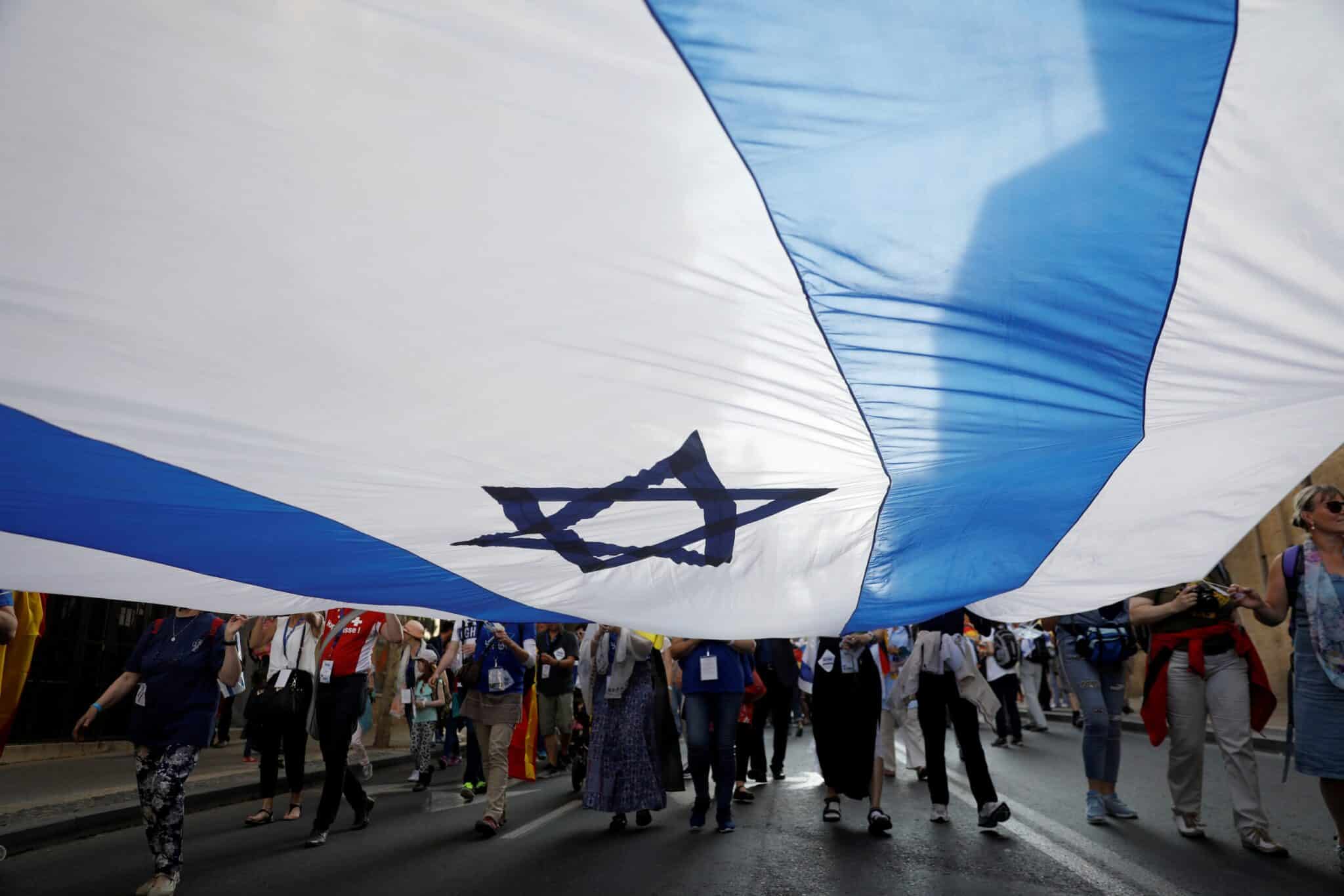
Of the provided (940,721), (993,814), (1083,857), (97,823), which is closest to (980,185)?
(1083,857)

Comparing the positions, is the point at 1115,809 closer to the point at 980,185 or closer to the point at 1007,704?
the point at 980,185

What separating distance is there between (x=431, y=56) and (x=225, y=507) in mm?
2144

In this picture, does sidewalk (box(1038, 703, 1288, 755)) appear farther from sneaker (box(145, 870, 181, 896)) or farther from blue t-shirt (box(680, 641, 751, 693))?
sneaker (box(145, 870, 181, 896))

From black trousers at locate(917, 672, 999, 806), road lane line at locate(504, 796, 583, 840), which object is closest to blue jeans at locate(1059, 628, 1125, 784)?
black trousers at locate(917, 672, 999, 806)

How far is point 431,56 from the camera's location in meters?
2.48

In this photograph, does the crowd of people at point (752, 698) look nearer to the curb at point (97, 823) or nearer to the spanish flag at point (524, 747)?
the spanish flag at point (524, 747)

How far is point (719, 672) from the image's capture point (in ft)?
25.4

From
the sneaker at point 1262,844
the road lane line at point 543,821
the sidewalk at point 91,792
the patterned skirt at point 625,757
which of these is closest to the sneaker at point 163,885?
the sidewalk at point 91,792

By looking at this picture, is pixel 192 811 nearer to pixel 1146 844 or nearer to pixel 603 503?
pixel 603 503

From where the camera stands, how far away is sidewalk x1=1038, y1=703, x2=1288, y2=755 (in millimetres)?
11938

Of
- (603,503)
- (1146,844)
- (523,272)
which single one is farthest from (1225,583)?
(523,272)

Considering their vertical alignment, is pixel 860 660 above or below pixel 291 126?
below

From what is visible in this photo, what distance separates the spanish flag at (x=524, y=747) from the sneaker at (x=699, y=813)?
1870 millimetres

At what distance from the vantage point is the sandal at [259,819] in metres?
8.13
